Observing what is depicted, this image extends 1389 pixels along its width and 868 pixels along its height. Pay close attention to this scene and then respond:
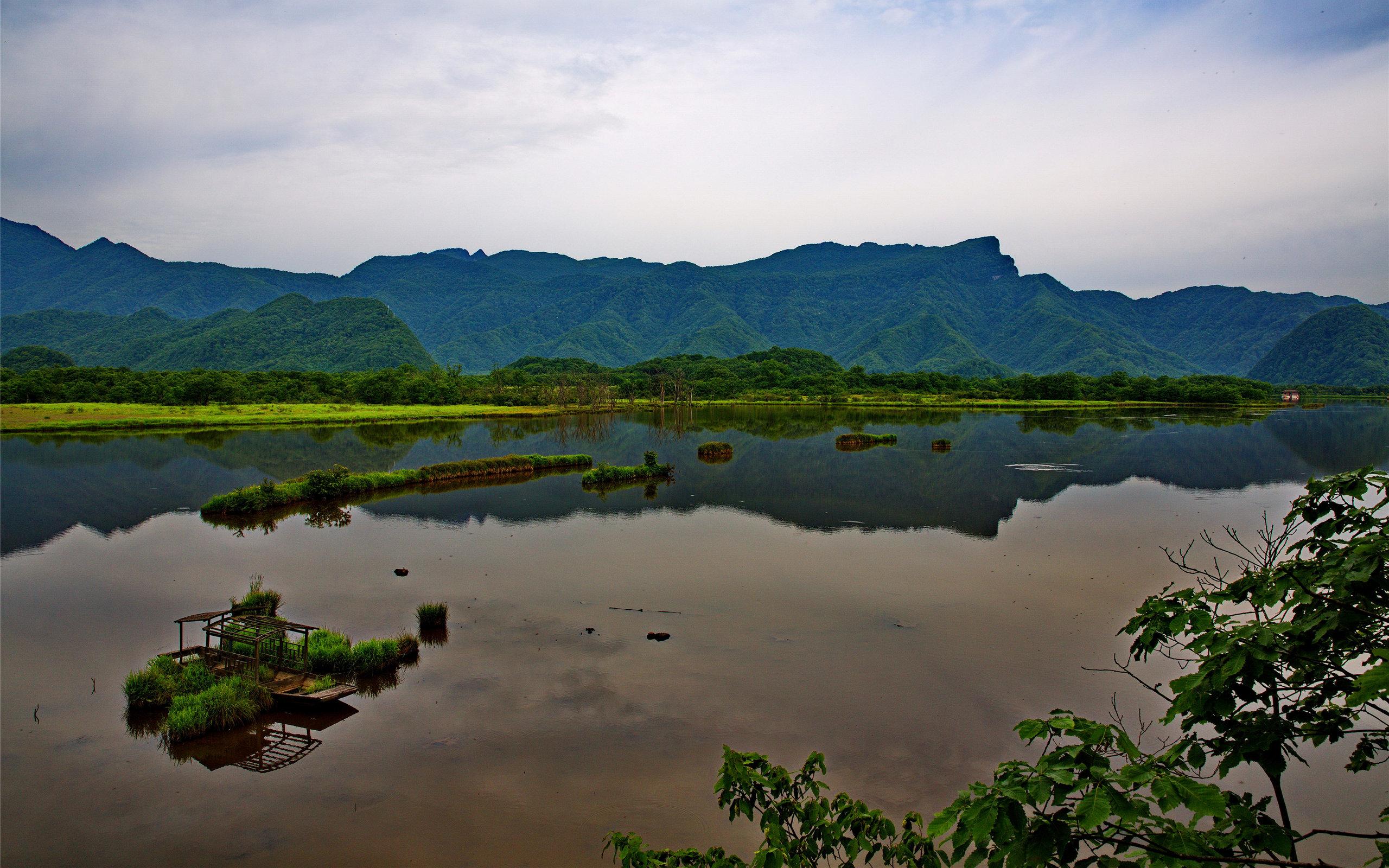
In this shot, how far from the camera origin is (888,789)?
9492 mm

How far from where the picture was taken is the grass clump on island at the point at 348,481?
28.0 m

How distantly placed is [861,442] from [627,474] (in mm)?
22290

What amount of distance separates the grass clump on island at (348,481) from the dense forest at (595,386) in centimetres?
6088

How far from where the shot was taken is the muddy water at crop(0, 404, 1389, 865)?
912cm

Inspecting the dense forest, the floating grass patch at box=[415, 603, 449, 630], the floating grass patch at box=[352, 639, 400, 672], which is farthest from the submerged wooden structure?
the dense forest

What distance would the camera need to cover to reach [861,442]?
169ft

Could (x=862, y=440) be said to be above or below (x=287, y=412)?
below

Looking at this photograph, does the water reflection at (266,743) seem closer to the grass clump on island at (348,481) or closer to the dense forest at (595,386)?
the grass clump on island at (348,481)

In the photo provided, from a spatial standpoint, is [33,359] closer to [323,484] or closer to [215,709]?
[323,484]

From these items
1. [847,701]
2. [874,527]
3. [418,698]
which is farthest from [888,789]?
[874,527]

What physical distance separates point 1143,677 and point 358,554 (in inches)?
828

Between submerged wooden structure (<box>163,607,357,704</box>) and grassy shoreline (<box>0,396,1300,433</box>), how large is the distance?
57.8 meters

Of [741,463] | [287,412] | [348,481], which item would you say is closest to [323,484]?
[348,481]

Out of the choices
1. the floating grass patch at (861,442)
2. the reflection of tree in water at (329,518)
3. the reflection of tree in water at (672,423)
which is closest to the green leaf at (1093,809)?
the reflection of tree in water at (329,518)
